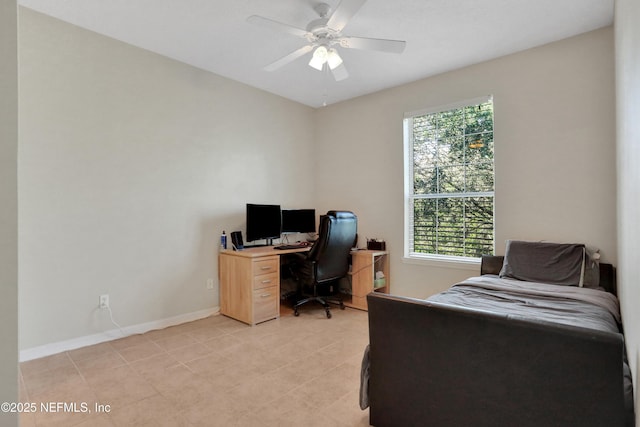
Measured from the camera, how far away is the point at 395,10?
2492 mm

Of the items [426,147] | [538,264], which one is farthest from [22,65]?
[538,264]

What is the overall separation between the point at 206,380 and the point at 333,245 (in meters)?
1.79

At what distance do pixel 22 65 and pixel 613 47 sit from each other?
4744mm

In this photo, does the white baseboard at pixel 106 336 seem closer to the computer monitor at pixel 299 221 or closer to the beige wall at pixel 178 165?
the beige wall at pixel 178 165

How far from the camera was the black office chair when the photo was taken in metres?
3.43

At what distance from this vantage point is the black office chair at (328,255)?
11.2 ft

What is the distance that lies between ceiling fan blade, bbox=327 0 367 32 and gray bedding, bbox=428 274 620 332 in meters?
1.98

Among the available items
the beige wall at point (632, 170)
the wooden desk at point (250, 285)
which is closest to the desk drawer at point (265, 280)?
the wooden desk at point (250, 285)

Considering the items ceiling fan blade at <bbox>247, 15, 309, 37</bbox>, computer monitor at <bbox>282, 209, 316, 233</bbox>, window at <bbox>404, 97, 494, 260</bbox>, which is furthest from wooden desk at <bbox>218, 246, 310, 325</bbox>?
ceiling fan blade at <bbox>247, 15, 309, 37</bbox>

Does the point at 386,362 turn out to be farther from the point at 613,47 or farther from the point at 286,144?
the point at 286,144

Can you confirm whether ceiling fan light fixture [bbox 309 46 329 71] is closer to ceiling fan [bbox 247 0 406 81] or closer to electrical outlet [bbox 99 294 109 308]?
ceiling fan [bbox 247 0 406 81]
